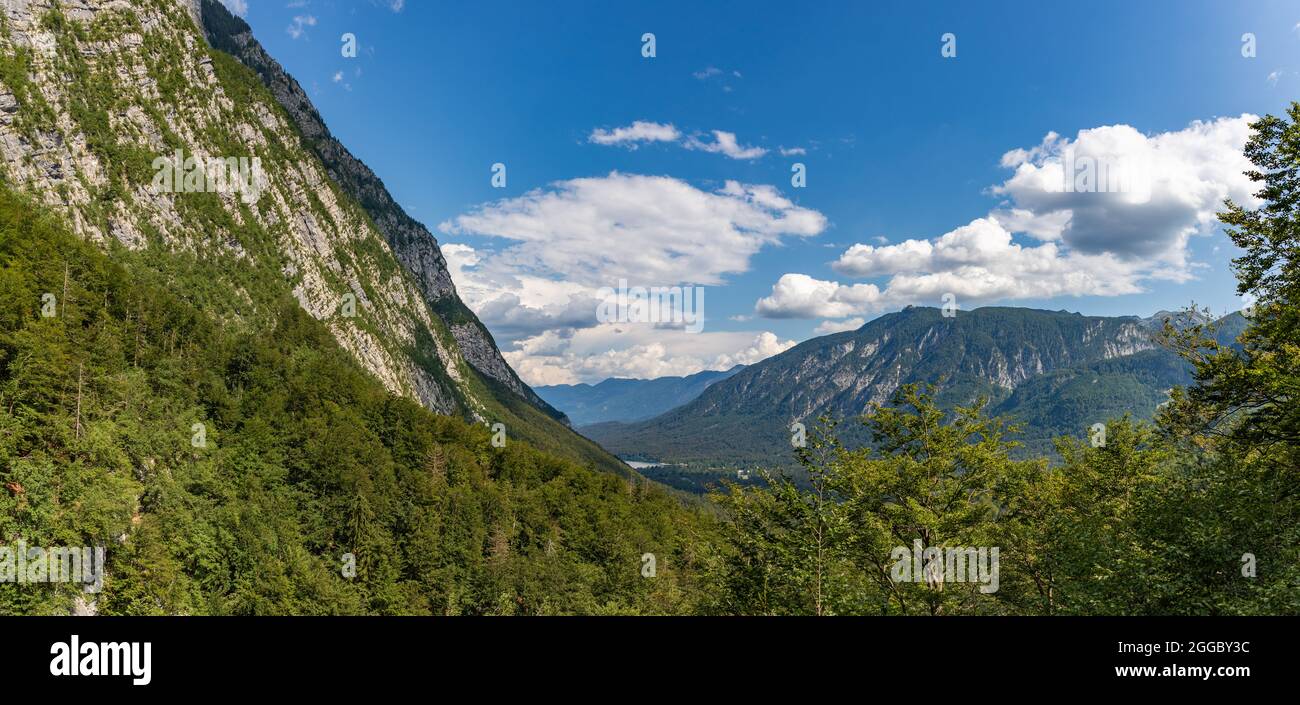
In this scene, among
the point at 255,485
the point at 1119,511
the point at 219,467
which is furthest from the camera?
the point at 255,485

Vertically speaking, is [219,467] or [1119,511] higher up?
[1119,511]

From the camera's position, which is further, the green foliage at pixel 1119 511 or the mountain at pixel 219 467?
the mountain at pixel 219 467

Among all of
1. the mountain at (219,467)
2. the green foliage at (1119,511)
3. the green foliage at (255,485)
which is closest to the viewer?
the green foliage at (1119,511)

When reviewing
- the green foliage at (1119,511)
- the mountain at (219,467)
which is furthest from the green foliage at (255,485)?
the green foliage at (1119,511)

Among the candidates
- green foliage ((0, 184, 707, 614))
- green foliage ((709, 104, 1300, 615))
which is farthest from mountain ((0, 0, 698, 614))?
green foliage ((709, 104, 1300, 615))

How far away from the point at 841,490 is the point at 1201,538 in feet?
35.7

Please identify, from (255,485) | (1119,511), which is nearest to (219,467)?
(255,485)

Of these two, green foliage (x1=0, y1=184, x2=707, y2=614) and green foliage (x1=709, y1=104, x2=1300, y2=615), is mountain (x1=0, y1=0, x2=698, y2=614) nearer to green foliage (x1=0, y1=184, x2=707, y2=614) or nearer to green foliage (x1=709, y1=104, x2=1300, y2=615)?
green foliage (x1=0, y1=184, x2=707, y2=614)

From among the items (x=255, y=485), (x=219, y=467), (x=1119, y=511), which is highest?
(x=1119, y=511)

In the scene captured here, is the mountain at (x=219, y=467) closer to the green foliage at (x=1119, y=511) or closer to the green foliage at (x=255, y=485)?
the green foliage at (x=255, y=485)

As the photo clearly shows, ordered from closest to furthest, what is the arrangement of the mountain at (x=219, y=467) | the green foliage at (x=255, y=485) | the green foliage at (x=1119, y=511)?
the green foliage at (x=1119, y=511), the green foliage at (x=255, y=485), the mountain at (x=219, y=467)

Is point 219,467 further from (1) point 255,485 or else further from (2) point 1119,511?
(2) point 1119,511

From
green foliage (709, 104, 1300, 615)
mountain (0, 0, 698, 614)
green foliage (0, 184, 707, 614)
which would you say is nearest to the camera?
green foliage (709, 104, 1300, 615)
